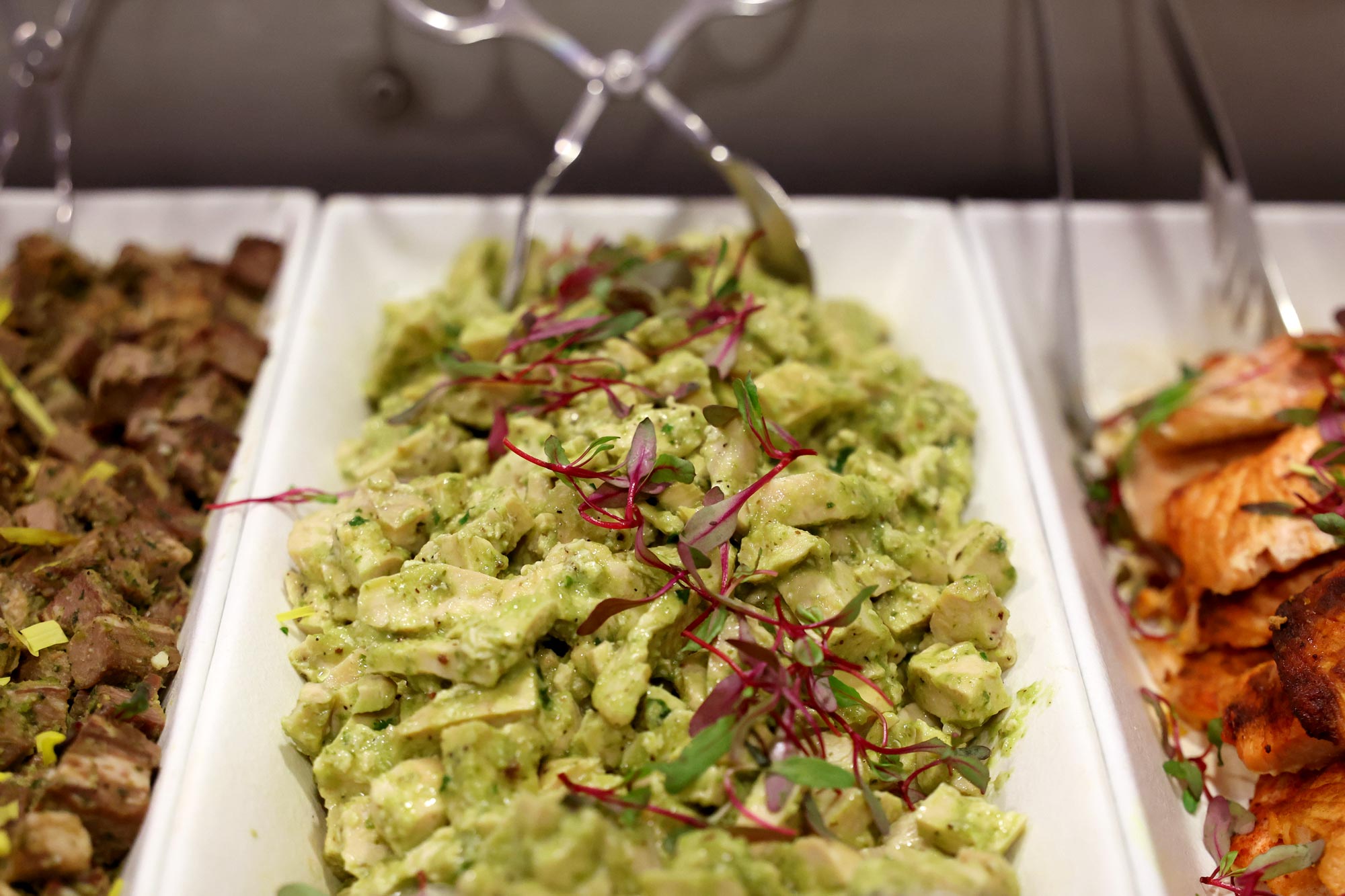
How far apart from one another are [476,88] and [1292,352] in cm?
210

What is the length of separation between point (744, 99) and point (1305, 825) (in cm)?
205

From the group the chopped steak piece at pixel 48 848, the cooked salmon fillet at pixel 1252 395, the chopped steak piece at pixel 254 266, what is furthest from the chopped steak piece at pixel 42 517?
the cooked salmon fillet at pixel 1252 395

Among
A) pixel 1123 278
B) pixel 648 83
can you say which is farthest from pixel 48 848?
pixel 1123 278

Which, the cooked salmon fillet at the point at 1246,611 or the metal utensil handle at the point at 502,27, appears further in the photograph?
the metal utensil handle at the point at 502,27

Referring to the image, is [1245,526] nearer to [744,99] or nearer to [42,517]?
[744,99]

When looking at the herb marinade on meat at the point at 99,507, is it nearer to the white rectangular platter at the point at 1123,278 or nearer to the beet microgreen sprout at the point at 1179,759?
the beet microgreen sprout at the point at 1179,759

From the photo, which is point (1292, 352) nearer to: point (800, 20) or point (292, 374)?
point (800, 20)

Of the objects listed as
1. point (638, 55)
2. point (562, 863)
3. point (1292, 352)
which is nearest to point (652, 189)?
point (638, 55)

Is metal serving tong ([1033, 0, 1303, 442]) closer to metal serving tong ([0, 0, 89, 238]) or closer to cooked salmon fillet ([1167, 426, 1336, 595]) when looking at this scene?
cooked salmon fillet ([1167, 426, 1336, 595])

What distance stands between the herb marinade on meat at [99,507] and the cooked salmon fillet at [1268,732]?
177cm

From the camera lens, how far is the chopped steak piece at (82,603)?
1591 mm

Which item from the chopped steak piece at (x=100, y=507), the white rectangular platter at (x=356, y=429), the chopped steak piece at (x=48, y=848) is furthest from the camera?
the chopped steak piece at (x=100, y=507)

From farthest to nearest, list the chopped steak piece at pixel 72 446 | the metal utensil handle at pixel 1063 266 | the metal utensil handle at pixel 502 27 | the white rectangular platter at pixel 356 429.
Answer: the metal utensil handle at pixel 502 27
the metal utensil handle at pixel 1063 266
the chopped steak piece at pixel 72 446
the white rectangular platter at pixel 356 429

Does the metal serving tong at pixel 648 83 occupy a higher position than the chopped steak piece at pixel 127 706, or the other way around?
the metal serving tong at pixel 648 83
